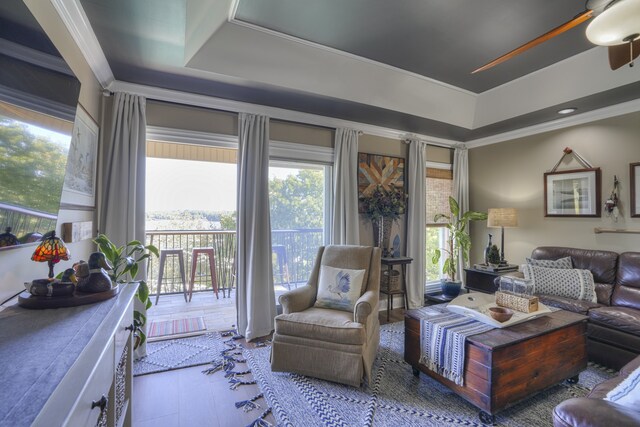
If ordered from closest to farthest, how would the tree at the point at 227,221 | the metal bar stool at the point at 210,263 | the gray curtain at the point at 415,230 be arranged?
the gray curtain at the point at 415,230 → the metal bar stool at the point at 210,263 → the tree at the point at 227,221

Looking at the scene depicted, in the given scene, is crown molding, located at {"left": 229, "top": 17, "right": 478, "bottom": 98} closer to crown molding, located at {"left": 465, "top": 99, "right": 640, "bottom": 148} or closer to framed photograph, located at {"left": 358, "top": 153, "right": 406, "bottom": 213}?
crown molding, located at {"left": 465, "top": 99, "right": 640, "bottom": 148}

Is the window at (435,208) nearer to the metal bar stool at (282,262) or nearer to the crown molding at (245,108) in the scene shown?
the crown molding at (245,108)

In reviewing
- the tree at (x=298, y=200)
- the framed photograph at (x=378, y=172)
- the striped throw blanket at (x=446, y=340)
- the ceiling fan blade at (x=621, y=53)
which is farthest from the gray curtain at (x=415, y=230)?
the ceiling fan blade at (x=621, y=53)

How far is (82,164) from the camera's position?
236 cm

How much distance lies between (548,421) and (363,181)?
9.77 ft

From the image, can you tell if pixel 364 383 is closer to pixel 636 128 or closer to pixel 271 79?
pixel 271 79

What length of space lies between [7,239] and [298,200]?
2.94 m

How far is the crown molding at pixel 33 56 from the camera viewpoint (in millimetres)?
1065

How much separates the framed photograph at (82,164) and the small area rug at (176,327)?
1592mm

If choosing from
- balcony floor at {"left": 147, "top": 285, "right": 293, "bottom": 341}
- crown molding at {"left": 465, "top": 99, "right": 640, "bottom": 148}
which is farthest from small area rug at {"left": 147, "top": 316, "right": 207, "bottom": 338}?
crown molding at {"left": 465, "top": 99, "right": 640, "bottom": 148}

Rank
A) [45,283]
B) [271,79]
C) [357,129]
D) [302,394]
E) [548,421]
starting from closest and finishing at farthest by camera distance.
Answer: [45,283] → [548,421] → [302,394] → [271,79] → [357,129]

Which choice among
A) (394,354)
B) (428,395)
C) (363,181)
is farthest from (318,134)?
(428,395)

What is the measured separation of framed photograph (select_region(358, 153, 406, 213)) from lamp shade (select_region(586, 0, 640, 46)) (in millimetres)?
2669

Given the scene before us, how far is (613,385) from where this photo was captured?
1476 mm
